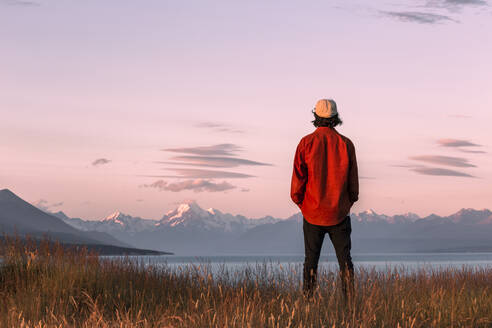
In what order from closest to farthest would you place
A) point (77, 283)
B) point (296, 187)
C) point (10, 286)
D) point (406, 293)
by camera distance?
point (296, 187) → point (406, 293) → point (77, 283) → point (10, 286)

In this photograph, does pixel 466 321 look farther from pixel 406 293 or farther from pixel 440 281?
pixel 440 281

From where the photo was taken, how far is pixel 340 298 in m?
7.44

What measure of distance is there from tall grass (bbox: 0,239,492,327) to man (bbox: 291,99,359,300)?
508 millimetres

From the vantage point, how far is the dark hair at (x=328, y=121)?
741 centimetres

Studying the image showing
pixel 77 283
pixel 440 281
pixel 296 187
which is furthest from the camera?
pixel 440 281

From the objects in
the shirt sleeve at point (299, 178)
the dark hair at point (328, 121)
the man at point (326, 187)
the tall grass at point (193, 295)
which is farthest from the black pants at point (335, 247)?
the dark hair at point (328, 121)

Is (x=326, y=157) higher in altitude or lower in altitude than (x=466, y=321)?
higher

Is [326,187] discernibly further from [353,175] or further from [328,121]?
[328,121]

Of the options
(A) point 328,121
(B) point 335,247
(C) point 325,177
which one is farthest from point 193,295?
(A) point 328,121

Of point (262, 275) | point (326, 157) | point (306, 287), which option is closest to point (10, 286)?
point (262, 275)

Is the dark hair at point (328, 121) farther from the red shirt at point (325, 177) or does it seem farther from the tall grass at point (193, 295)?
the tall grass at point (193, 295)

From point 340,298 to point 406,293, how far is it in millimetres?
1486

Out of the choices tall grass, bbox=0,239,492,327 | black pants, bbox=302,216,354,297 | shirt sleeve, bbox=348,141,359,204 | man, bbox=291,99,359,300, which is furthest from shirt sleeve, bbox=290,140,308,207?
tall grass, bbox=0,239,492,327

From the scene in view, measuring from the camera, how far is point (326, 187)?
284 inches
